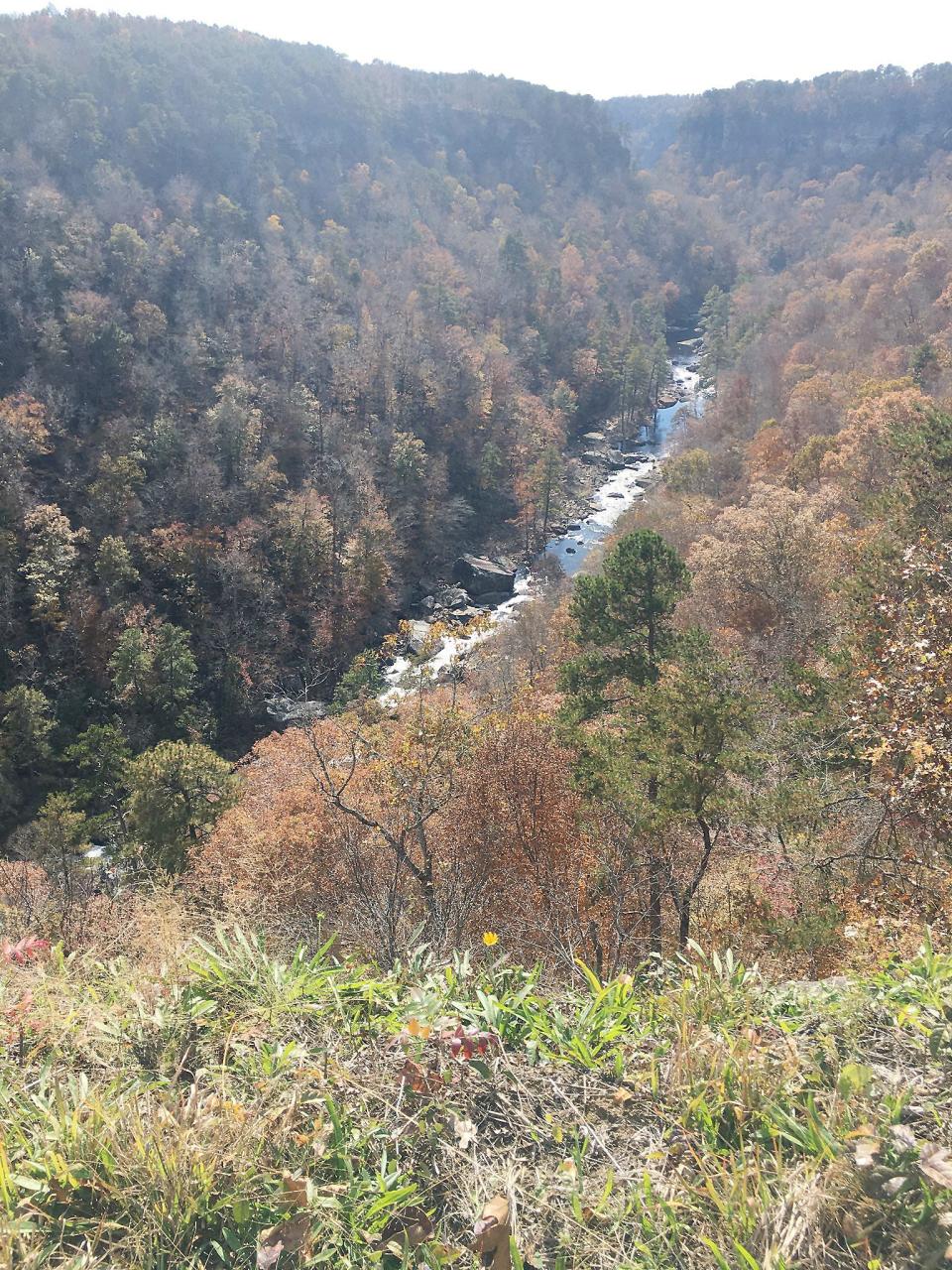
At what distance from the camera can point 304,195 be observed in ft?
322

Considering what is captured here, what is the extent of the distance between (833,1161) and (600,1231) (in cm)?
88

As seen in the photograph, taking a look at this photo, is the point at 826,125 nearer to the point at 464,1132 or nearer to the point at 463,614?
the point at 463,614

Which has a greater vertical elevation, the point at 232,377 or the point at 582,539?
the point at 232,377

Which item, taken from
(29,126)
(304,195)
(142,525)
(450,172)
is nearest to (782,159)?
(450,172)

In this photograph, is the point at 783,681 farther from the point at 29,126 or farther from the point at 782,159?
the point at 782,159

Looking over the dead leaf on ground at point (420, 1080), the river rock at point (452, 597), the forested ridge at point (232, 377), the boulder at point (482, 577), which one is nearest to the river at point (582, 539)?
the boulder at point (482, 577)

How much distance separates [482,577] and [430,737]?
35.5 meters

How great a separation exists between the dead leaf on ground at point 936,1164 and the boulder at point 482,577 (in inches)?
1984

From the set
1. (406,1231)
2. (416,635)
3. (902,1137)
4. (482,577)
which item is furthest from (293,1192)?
(482,577)

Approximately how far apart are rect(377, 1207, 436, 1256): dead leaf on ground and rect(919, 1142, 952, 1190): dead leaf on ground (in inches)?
68.5

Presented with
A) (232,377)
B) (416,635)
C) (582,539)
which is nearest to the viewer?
(416,635)

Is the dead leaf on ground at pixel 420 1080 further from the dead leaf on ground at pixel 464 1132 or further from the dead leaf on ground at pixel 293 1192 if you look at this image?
the dead leaf on ground at pixel 293 1192

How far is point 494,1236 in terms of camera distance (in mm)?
2465

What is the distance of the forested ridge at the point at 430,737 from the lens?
2680mm
